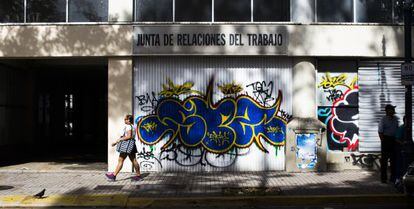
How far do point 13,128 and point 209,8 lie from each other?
8062 millimetres

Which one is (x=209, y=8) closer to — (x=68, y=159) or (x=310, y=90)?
(x=310, y=90)

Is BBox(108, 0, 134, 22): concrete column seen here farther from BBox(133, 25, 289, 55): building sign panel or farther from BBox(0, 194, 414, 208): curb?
BBox(0, 194, 414, 208): curb

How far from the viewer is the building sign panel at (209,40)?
13.8 m

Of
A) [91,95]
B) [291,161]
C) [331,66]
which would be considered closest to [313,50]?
[331,66]

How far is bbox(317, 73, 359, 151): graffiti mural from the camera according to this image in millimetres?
14156

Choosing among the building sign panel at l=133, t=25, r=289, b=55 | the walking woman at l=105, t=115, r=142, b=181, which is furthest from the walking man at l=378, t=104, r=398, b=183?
the walking woman at l=105, t=115, r=142, b=181

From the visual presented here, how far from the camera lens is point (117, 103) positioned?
45.5 ft

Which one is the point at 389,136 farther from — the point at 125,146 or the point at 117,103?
the point at 117,103

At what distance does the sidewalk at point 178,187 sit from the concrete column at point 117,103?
62 centimetres

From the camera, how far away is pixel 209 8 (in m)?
14.1

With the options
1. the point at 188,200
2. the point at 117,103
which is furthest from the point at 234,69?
the point at 188,200

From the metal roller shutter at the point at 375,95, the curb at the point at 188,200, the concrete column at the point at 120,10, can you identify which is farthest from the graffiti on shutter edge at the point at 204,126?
the curb at the point at 188,200

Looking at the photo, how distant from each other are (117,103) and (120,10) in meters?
2.53

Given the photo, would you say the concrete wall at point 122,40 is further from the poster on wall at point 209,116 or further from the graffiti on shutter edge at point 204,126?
the graffiti on shutter edge at point 204,126
